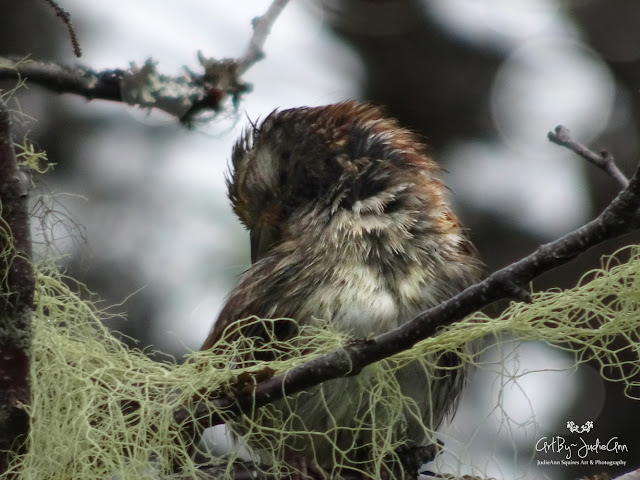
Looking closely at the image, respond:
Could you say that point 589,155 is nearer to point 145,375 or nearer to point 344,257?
point 344,257

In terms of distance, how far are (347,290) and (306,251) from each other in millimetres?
180

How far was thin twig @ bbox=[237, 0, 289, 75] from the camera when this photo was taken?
2471 millimetres

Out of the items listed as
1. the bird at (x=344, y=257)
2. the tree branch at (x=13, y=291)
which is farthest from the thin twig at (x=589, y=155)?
the tree branch at (x=13, y=291)

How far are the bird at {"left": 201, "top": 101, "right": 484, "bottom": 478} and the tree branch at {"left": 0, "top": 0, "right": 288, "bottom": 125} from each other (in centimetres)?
27

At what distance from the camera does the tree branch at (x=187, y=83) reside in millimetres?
2352

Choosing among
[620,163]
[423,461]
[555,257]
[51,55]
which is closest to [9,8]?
[51,55]

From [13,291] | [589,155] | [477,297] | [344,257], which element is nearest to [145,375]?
[13,291]

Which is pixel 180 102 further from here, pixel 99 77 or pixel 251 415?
pixel 251 415

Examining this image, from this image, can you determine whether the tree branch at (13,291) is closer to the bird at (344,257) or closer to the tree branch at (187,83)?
the bird at (344,257)

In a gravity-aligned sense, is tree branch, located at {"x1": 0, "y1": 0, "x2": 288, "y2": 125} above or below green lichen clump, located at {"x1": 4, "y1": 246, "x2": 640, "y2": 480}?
above

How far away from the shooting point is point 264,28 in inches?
97.6

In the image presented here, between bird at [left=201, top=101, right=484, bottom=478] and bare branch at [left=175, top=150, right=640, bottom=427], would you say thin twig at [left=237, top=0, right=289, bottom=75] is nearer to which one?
bird at [left=201, top=101, right=484, bottom=478]

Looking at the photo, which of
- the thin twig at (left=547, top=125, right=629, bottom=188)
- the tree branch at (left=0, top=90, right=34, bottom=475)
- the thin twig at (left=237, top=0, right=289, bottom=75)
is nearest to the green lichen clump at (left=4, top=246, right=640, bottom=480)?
→ the tree branch at (left=0, top=90, right=34, bottom=475)

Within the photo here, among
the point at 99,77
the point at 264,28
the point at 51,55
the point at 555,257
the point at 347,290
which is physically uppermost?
the point at 51,55
